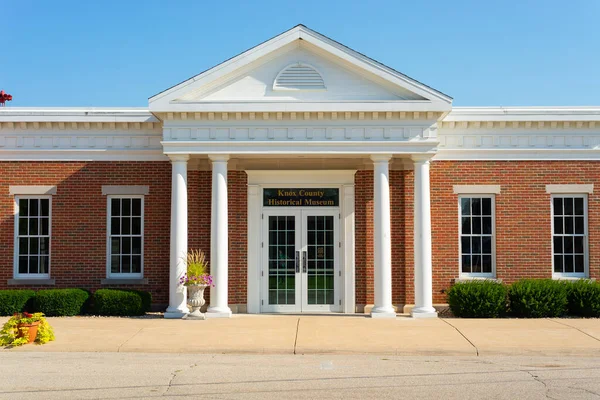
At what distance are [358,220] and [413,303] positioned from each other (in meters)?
2.56

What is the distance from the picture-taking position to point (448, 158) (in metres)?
18.5

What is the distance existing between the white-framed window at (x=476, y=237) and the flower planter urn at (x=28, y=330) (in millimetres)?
10580

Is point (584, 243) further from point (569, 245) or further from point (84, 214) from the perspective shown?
point (84, 214)

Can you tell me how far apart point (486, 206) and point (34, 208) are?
1196cm

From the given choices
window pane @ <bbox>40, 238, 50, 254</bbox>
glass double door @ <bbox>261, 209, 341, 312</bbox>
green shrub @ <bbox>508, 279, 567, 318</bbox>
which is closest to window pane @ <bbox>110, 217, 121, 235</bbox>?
window pane @ <bbox>40, 238, 50, 254</bbox>

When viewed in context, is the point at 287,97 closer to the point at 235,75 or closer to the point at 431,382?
the point at 235,75

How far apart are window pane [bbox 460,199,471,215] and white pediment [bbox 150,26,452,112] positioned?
10.3 ft

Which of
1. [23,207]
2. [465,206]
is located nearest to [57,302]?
[23,207]

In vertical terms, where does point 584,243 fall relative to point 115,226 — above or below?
below

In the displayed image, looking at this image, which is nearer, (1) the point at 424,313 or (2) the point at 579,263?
(1) the point at 424,313

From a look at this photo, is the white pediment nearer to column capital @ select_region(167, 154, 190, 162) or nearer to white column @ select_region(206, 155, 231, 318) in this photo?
column capital @ select_region(167, 154, 190, 162)

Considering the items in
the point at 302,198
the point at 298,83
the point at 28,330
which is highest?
the point at 298,83

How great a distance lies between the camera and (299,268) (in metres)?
18.4

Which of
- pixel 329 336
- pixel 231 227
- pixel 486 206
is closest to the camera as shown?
pixel 329 336
